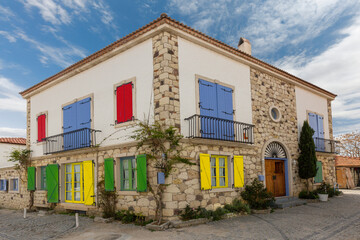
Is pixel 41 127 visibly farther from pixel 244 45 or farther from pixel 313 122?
pixel 313 122

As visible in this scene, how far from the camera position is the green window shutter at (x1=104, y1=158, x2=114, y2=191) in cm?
1044

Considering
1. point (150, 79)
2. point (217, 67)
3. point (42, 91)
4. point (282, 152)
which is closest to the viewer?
point (150, 79)

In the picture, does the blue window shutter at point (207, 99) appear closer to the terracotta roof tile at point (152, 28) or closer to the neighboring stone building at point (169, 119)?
the neighboring stone building at point (169, 119)

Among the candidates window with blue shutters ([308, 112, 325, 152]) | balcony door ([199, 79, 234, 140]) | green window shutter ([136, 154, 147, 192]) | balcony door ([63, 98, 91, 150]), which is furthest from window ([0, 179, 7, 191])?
window with blue shutters ([308, 112, 325, 152])

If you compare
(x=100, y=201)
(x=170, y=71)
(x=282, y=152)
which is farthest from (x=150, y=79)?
(x=282, y=152)

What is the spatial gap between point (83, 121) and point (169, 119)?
4733 millimetres

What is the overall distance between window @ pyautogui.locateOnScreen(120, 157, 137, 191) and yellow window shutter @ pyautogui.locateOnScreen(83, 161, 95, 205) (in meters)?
1.60

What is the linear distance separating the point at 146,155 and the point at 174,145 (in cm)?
93

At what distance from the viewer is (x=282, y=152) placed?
44.8ft

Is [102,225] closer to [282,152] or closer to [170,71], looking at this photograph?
[170,71]

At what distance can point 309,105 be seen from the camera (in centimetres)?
1581

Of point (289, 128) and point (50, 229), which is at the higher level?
point (289, 128)

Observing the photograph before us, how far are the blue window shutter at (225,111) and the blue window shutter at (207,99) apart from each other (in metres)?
0.26

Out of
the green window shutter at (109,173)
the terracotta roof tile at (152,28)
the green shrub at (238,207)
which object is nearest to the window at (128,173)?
the green window shutter at (109,173)
